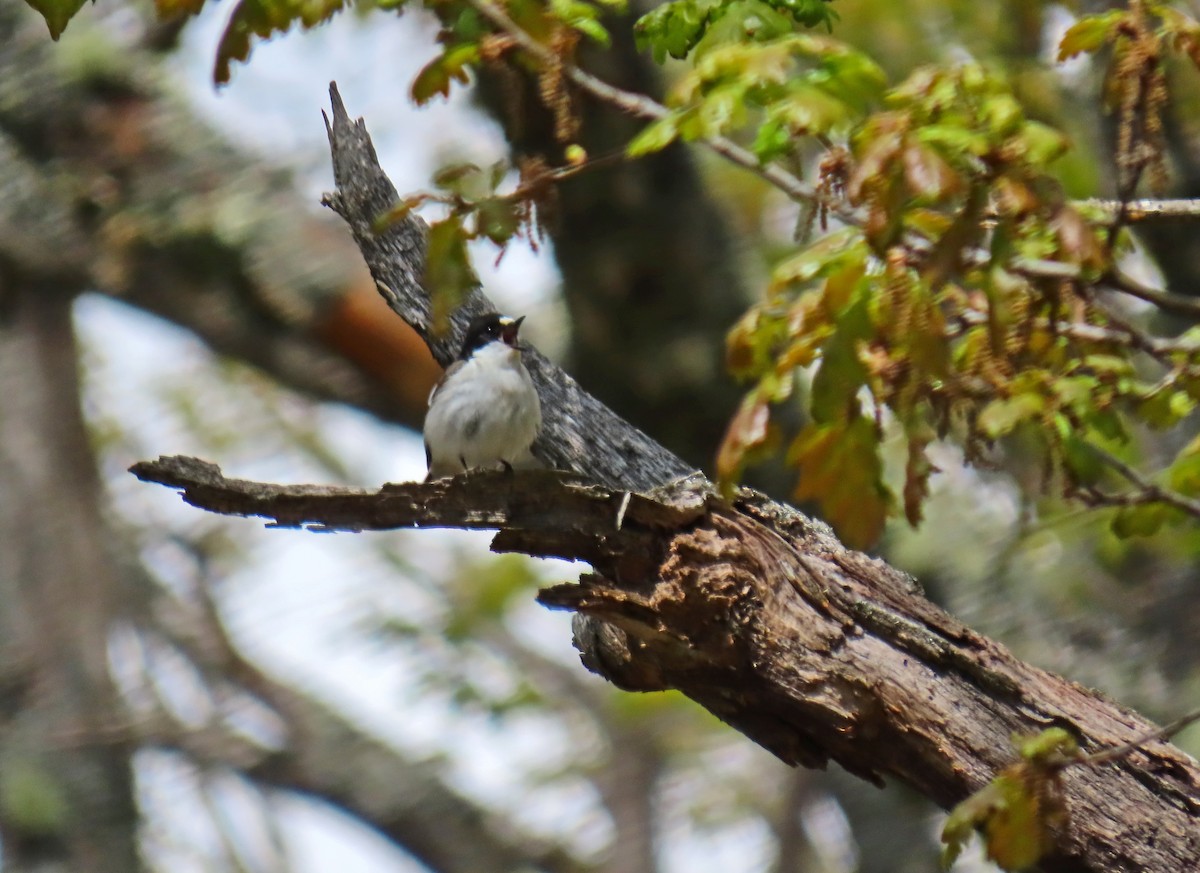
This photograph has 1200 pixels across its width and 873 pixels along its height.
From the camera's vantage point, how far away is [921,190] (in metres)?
2.20

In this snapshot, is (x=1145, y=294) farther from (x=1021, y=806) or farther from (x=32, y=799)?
(x=32, y=799)

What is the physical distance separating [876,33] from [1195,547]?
5.38 meters

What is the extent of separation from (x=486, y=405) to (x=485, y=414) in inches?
1.3

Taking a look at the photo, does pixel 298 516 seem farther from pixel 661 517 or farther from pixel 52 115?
pixel 52 115

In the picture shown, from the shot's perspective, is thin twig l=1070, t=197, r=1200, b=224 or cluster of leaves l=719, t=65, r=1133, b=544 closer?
cluster of leaves l=719, t=65, r=1133, b=544

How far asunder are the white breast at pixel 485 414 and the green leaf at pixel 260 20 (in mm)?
1221

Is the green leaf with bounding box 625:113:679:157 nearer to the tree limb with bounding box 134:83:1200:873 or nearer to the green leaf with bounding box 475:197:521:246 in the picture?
the green leaf with bounding box 475:197:521:246

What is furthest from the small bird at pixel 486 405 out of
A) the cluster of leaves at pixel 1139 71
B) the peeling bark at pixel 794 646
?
the cluster of leaves at pixel 1139 71

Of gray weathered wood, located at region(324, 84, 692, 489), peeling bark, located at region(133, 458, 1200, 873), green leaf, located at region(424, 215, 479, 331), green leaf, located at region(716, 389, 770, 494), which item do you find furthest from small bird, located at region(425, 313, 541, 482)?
green leaf, located at region(716, 389, 770, 494)

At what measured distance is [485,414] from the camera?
4410mm

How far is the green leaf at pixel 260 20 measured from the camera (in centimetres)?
309

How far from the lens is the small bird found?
416cm

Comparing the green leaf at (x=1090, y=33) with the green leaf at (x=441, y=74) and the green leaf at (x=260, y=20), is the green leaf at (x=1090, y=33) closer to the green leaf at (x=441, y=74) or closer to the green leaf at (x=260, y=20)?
the green leaf at (x=441, y=74)

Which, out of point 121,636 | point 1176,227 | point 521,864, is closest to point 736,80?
point 1176,227
